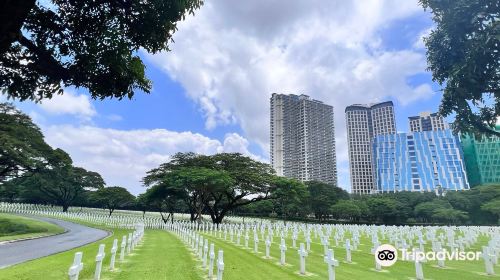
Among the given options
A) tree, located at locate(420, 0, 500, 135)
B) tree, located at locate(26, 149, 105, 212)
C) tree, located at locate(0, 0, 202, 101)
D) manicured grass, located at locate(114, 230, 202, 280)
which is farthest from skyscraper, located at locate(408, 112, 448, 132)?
tree, located at locate(0, 0, 202, 101)

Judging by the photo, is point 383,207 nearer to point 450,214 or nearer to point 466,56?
point 450,214

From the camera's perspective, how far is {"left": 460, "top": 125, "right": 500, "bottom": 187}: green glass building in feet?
357

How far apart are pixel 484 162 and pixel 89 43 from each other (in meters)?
139

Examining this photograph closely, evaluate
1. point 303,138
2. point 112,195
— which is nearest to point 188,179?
point 112,195

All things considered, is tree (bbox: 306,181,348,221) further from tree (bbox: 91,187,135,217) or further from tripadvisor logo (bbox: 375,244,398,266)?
tripadvisor logo (bbox: 375,244,398,266)

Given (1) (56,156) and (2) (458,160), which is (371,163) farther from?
(1) (56,156)

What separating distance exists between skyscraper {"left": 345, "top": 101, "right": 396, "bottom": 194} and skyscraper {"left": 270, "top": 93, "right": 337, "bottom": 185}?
3942 cm

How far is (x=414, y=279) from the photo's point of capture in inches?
347

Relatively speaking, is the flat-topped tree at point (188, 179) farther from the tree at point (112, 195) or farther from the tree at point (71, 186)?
the tree at point (112, 195)

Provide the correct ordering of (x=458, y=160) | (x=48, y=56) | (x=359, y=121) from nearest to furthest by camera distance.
Answer: 1. (x=48, y=56)
2. (x=458, y=160)
3. (x=359, y=121)

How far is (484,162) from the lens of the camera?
374ft

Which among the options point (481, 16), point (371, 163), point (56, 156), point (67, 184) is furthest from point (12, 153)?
point (371, 163)

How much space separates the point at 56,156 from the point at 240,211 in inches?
2300

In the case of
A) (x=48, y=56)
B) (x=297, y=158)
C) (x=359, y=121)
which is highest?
(x=359, y=121)
